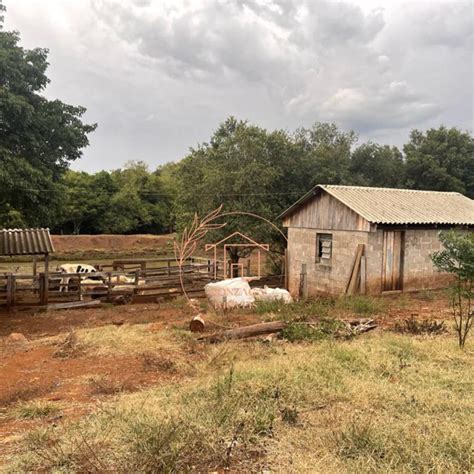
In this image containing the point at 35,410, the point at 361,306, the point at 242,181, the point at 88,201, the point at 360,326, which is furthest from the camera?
the point at 88,201

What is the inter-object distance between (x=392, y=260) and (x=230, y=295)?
6257mm

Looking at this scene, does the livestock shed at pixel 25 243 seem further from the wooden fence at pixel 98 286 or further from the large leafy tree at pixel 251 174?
the large leafy tree at pixel 251 174

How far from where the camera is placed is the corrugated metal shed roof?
1548 centimetres

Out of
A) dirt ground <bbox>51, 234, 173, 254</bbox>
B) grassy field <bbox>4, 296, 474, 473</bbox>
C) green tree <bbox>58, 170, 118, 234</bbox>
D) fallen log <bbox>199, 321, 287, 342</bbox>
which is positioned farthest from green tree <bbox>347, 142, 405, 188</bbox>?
green tree <bbox>58, 170, 118, 234</bbox>

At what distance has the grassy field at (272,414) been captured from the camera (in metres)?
3.88

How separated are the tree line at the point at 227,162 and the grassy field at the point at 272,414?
860 cm

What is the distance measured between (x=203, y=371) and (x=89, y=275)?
10.3 meters

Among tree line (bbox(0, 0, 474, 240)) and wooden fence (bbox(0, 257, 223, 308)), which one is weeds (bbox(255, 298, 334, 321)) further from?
tree line (bbox(0, 0, 474, 240))

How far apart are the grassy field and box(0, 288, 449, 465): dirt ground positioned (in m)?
0.09

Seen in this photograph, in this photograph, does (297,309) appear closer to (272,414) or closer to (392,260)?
(392,260)

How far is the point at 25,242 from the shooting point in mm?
14844

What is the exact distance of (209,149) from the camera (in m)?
25.7

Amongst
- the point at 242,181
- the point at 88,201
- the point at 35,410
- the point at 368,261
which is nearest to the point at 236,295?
the point at 368,261

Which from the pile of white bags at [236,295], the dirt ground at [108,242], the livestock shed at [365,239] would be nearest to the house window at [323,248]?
the livestock shed at [365,239]
